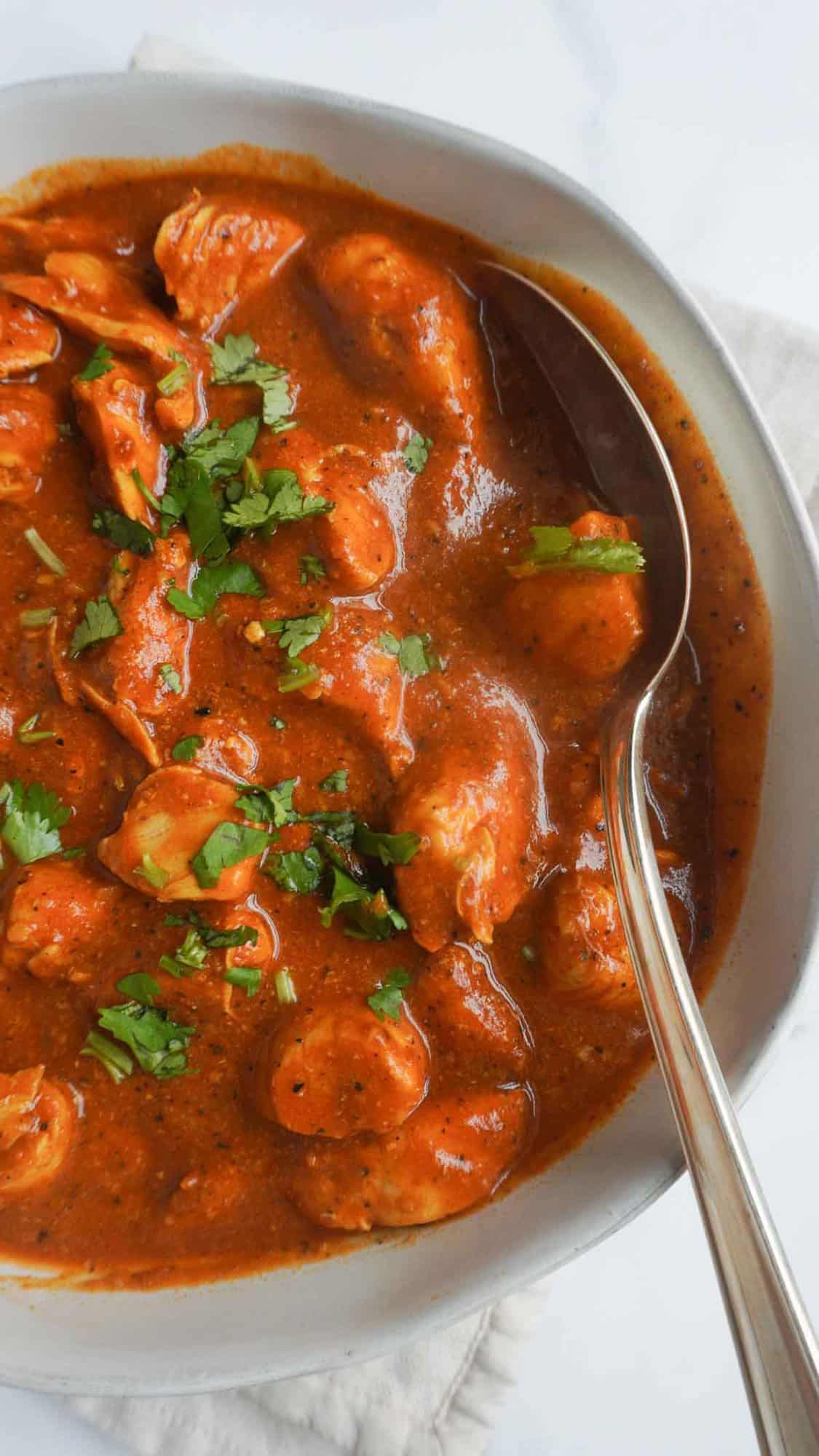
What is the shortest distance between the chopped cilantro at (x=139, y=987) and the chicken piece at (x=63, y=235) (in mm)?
1691

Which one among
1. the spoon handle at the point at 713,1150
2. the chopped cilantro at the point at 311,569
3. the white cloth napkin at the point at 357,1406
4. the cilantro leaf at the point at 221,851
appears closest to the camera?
the spoon handle at the point at 713,1150

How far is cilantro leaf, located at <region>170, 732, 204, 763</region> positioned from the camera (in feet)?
7.98

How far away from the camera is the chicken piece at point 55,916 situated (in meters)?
2.42

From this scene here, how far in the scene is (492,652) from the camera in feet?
8.36

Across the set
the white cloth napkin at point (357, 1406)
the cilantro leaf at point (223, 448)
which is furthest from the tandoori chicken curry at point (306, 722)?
the white cloth napkin at point (357, 1406)

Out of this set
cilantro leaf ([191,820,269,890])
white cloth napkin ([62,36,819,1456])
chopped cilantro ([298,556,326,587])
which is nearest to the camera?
cilantro leaf ([191,820,269,890])

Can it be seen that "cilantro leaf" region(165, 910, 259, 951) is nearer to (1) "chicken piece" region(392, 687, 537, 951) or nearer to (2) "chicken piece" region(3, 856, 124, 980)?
(2) "chicken piece" region(3, 856, 124, 980)

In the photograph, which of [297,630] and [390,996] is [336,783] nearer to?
[297,630]

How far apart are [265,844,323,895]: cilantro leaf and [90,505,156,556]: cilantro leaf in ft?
2.47

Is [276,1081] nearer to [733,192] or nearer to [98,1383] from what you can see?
[98,1383]

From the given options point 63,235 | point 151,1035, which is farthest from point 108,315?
point 151,1035

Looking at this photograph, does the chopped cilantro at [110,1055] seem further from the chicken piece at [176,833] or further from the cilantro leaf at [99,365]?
the cilantro leaf at [99,365]

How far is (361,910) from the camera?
8.16 ft

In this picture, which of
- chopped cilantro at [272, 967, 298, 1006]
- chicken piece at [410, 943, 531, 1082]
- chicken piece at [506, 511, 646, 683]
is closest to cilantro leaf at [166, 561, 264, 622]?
chicken piece at [506, 511, 646, 683]
